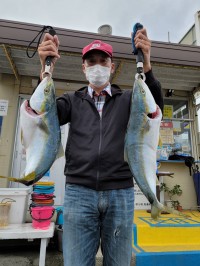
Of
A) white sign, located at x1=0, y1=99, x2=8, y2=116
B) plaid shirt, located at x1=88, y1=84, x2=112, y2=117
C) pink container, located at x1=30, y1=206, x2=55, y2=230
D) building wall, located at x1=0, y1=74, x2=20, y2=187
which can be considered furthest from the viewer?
white sign, located at x1=0, y1=99, x2=8, y2=116

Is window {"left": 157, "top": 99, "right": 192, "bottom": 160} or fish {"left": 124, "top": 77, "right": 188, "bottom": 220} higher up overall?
window {"left": 157, "top": 99, "right": 192, "bottom": 160}

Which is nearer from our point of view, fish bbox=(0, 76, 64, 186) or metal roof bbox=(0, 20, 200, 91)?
fish bbox=(0, 76, 64, 186)

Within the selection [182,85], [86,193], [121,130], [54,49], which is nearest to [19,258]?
[86,193]

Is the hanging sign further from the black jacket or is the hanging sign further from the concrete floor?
the black jacket

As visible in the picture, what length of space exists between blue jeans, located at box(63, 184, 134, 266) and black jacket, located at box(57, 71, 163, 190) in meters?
0.09

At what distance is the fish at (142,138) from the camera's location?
1.73m

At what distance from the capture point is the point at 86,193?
1839 millimetres

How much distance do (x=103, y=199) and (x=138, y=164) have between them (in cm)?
41

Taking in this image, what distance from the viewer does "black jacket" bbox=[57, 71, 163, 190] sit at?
186 cm

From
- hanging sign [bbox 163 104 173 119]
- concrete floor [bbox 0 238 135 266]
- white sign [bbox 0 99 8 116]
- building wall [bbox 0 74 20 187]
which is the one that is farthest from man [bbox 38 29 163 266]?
hanging sign [bbox 163 104 173 119]

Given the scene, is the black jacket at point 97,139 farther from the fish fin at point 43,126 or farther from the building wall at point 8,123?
the building wall at point 8,123

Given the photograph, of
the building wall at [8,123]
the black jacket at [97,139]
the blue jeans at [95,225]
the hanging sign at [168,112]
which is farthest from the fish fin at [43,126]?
the hanging sign at [168,112]

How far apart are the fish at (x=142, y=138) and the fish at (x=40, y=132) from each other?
1.96 ft

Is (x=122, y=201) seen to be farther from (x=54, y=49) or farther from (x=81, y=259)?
(x=54, y=49)
